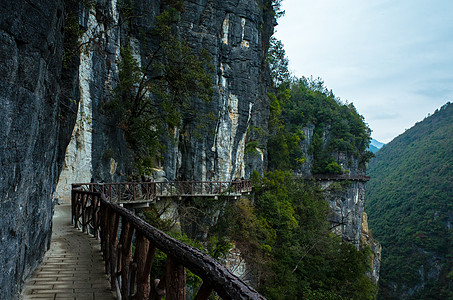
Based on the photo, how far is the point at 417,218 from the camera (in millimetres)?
46062

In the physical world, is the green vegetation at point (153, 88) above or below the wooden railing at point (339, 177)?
above

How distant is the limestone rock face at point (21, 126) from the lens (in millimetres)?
2615

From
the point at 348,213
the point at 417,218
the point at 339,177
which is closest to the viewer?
the point at 348,213

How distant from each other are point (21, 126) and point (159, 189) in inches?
509

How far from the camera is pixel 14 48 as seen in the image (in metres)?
2.79

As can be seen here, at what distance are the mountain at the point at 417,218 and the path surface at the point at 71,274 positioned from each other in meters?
43.3

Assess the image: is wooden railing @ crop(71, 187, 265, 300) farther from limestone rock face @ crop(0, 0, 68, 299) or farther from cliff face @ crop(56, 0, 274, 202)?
cliff face @ crop(56, 0, 274, 202)

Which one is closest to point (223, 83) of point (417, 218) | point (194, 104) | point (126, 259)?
point (194, 104)

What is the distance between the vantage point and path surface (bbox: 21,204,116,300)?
3.20m

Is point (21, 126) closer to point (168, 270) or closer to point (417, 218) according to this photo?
point (168, 270)

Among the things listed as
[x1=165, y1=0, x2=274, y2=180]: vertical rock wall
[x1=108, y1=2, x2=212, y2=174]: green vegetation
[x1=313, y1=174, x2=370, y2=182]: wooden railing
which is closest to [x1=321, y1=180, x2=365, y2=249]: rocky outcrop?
[x1=313, y1=174, x2=370, y2=182]: wooden railing

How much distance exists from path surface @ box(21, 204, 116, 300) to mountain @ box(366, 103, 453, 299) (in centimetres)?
4325

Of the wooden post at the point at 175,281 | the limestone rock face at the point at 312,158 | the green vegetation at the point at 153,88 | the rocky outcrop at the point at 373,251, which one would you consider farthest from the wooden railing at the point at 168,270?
the rocky outcrop at the point at 373,251

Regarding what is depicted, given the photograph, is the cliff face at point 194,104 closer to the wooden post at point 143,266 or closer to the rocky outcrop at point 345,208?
the wooden post at point 143,266
